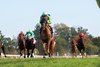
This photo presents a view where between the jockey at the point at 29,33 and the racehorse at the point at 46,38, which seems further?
the jockey at the point at 29,33

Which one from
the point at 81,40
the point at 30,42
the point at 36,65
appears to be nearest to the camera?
the point at 36,65

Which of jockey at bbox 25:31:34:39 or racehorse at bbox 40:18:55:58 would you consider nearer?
racehorse at bbox 40:18:55:58

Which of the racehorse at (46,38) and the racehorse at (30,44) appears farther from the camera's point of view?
the racehorse at (30,44)

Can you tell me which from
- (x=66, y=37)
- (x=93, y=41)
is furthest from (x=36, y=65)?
(x=66, y=37)

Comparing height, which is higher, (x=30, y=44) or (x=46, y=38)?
(x=30, y=44)

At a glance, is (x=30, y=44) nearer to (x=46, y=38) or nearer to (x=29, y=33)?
(x=29, y=33)

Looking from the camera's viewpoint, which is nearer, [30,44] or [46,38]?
[46,38]

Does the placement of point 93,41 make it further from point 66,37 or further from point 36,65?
point 36,65

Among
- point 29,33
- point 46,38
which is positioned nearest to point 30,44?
point 29,33

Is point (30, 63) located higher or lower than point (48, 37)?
lower

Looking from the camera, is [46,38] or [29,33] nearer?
[46,38]

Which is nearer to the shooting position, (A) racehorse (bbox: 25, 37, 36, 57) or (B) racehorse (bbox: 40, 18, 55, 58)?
(B) racehorse (bbox: 40, 18, 55, 58)

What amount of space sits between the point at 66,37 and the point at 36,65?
11664cm

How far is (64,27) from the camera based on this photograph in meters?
136
